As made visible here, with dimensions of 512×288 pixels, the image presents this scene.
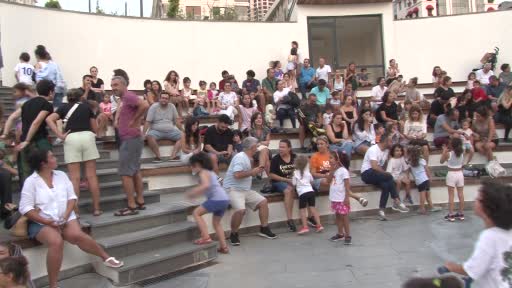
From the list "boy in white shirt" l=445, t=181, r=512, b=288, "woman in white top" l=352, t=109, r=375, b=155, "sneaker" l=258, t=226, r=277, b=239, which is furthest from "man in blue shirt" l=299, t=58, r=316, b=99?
"boy in white shirt" l=445, t=181, r=512, b=288

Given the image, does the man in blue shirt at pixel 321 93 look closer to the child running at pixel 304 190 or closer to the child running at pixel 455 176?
the child running at pixel 455 176

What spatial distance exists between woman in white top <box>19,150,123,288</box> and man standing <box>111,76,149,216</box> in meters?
1.14

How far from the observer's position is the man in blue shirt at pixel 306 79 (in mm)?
14821

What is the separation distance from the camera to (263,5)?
74875mm

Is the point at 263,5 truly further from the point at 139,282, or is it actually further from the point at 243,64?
the point at 139,282

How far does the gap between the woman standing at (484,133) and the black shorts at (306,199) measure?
4623 millimetres

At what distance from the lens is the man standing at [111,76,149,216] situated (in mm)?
6637

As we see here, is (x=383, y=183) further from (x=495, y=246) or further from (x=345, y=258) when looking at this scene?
(x=495, y=246)

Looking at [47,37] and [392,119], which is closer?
[392,119]

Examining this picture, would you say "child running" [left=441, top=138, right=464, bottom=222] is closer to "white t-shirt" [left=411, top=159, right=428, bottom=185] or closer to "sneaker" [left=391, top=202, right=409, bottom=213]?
"white t-shirt" [left=411, top=159, right=428, bottom=185]

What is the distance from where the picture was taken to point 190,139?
9.46m

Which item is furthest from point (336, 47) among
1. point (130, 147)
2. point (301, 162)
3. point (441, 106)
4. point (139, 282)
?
point (139, 282)

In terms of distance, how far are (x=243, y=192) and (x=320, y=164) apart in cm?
170

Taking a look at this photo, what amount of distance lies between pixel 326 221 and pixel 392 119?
3.98 m
